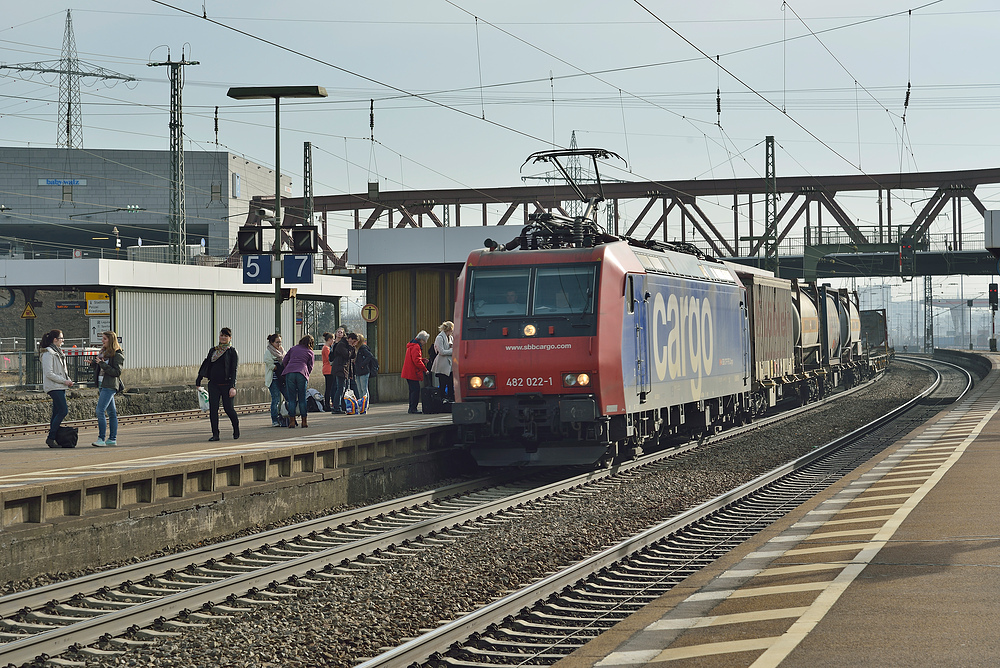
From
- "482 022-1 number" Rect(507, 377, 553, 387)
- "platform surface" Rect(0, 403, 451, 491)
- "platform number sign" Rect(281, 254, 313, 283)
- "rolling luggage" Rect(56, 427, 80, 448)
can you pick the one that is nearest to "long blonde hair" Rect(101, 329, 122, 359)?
"rolling luggage" Rect(56, 427, 80, 448)

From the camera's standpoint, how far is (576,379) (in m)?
15.5

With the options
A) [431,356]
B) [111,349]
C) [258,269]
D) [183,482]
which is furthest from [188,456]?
[431,356]

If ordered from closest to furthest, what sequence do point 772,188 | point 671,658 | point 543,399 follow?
point 671,658, point 543,399, point 772,188

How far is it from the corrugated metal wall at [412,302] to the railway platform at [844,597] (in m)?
15.8

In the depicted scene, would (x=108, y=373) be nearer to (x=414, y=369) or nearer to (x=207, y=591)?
(x=414, y=369)

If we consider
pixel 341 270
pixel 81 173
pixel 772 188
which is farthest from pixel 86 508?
pixel 81 173

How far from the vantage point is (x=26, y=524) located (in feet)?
33.8

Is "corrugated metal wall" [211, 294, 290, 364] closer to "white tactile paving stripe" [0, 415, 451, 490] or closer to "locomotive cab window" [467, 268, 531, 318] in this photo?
"white tactile paving stripe" [0, 415, 451, 490]

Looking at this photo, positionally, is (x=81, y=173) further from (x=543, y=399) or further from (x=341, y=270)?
(x=543, y=399)

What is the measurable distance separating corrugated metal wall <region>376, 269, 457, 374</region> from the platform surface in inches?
183

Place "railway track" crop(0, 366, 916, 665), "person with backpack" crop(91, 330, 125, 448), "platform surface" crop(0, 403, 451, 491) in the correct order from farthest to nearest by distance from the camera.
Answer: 1. "person with backpack" crop(91, 330, 125, 448)
2. "platform surface" crop(0, 403, 451, 491)
3. "railway track" crop(0, 366, 916, 665)

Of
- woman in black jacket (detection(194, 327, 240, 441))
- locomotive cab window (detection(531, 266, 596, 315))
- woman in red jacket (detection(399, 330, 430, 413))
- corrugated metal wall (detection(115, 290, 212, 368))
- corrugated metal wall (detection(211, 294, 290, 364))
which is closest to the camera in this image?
locomotive cab window (detection(531, 266, 596, 315))

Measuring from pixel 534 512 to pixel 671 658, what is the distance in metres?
6.53

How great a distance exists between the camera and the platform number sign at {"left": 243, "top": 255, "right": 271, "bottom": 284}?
2064 cm
